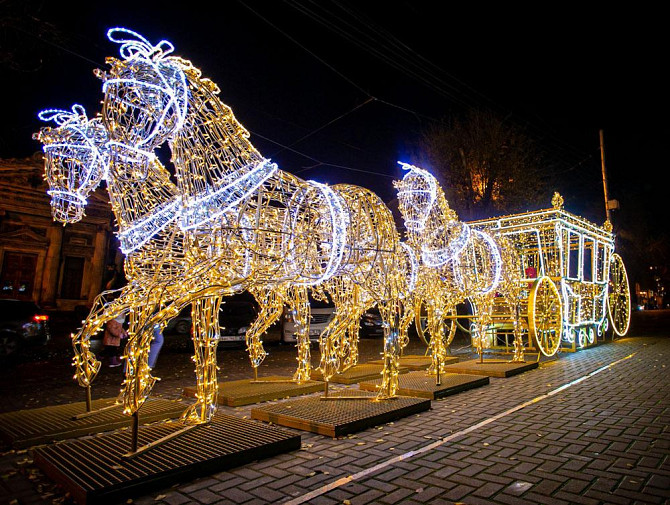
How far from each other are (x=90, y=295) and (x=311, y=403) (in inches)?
725

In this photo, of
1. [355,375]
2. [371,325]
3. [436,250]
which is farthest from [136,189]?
[371,325]

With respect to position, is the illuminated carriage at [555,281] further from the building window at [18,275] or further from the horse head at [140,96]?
the building window at [18,275]

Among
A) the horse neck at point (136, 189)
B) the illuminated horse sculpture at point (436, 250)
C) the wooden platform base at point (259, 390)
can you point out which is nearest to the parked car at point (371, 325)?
→ the illuminated horse sculpture at point (436, 250)

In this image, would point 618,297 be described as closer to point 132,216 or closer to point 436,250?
point 436,250

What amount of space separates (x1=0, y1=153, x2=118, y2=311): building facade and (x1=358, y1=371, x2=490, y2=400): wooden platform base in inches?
679

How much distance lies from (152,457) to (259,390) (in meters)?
2.79

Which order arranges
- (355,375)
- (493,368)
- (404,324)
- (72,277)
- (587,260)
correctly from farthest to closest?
1. (72,277)
2. (587,260)
3. (493,368)
4. (355,375)
5. (404,324)

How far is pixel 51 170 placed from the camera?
135 inches

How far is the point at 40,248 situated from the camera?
736 inches

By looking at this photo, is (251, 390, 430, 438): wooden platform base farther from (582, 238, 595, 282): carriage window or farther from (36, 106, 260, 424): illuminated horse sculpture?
(582, 238, 595, 282): carriage window

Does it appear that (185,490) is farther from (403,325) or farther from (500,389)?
(500,389)

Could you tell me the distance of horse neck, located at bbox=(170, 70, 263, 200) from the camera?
3.41m

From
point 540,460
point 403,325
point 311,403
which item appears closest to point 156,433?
point 311,403

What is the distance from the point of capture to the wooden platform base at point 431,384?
5.84 meters
